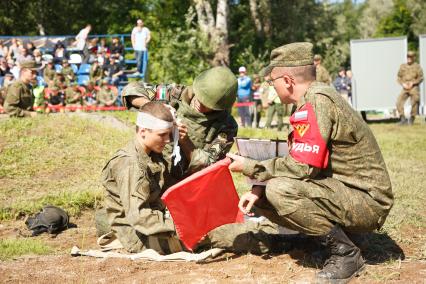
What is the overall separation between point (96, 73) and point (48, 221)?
14322 mm

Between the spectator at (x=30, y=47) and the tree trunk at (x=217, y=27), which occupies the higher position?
the tree trunk at (x=217, y=27)

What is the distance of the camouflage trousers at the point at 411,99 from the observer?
19156 millimetres

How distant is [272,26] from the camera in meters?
35.8

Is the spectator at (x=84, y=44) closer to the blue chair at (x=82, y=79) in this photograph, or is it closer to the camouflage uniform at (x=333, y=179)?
the blue chair at (x=82, y=79)

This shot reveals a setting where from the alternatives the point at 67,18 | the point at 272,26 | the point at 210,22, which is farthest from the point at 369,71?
the point at 67,18

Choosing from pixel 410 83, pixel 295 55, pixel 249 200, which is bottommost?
pixel 249 200

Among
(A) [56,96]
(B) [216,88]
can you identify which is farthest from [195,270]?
(A) [56,96]

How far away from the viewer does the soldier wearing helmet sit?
5.64 m

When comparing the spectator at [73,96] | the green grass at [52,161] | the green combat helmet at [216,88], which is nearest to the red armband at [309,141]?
the green combat helmet at [216,88]

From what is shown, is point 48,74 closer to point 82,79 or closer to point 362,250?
point 82,79

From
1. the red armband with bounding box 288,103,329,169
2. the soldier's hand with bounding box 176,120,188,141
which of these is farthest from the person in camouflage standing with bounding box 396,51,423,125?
the red armband with bounding box 288,103,329,169

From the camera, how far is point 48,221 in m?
6.60

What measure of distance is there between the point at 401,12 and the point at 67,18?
26.7m

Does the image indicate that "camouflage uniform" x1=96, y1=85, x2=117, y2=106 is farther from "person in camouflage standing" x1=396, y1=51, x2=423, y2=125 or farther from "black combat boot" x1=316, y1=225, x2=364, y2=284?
"black combat boot" x1=316, y1=225, x2=364, y2=284
